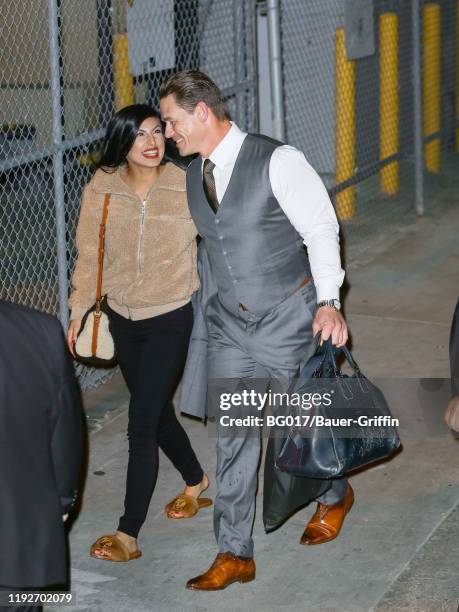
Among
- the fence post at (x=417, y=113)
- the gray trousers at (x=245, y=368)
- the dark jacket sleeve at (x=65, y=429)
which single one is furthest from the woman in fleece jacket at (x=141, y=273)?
the fence post at (x=417, y=113)

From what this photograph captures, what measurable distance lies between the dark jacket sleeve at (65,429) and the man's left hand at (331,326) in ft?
4.26

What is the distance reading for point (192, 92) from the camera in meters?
4.51

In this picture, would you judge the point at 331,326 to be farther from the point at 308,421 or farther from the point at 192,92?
the point at 192,92

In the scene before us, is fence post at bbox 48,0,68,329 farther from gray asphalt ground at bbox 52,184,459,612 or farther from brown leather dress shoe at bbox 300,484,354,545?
brown leather dress shoe at bbox 300,484,354,545

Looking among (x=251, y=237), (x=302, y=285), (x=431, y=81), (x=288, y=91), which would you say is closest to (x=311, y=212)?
(x=251, y=237)

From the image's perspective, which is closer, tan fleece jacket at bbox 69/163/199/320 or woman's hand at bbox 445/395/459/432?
woman's hand at bbox 445/395/459/432

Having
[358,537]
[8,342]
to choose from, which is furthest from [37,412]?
[358,537]

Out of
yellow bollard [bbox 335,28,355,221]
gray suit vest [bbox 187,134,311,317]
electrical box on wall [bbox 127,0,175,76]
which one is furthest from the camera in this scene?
yellow bollard [bbox 335,28,355,221]

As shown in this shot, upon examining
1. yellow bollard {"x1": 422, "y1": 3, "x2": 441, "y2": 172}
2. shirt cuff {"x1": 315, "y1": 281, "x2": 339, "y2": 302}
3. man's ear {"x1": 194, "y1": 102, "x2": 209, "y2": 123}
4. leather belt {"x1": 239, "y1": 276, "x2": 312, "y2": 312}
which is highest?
man's ear {"x1": 194, "y1": 102, "x2": 209, "y2": 123}

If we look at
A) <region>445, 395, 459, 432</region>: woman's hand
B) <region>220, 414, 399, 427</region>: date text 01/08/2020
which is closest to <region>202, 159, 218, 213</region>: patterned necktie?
<region>220, 414, 399, 427</region>: date text 01/08/2020

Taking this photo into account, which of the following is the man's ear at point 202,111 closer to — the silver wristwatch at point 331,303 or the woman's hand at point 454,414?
the silver wristwatch at point 331,303

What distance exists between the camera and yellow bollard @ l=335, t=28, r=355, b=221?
1059 centimetres

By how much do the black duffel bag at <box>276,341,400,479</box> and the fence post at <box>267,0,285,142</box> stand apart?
404 centimetres

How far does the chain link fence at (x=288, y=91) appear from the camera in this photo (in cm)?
828
